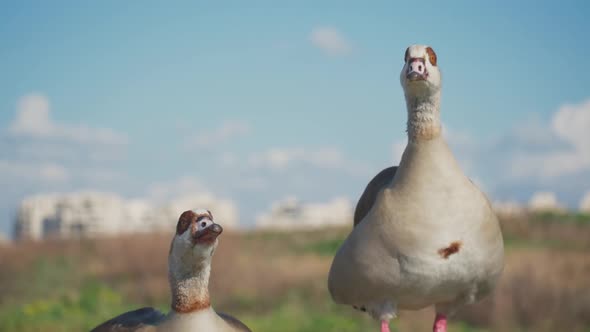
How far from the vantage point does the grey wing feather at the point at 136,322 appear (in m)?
5.20

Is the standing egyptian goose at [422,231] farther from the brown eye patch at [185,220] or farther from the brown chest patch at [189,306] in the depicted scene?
the brown eye patch at [185,220]

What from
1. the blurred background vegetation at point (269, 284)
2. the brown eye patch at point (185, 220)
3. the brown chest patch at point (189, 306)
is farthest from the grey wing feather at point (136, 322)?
the blurred background vegetation at point (269, 284)

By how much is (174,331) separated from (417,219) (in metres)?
1.88

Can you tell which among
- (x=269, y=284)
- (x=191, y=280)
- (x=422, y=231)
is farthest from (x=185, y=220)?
(x=269, y=284)

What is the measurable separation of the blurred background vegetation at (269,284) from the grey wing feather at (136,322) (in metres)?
7.40

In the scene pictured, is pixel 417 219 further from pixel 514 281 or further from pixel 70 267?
pixel 70 267

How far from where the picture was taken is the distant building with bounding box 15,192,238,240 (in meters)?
102

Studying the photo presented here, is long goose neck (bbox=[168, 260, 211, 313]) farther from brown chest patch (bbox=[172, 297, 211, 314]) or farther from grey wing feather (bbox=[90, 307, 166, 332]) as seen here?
grey wing feather (bbox=[90, 307, 166, 332])

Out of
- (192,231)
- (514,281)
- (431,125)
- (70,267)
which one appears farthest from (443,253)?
(70,267)

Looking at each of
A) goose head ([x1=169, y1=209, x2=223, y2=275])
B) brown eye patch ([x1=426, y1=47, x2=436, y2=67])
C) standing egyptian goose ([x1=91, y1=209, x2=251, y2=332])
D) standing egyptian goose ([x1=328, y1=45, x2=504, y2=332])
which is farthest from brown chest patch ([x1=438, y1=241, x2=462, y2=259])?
goose head ([x1=169, y1=209, x2=223, y2=275])

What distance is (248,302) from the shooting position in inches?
672

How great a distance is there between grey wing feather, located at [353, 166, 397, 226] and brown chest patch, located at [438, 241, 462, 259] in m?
0.82

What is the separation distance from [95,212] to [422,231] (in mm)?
100658

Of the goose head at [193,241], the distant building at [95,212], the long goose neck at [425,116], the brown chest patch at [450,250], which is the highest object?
the distant building at [95,212]
